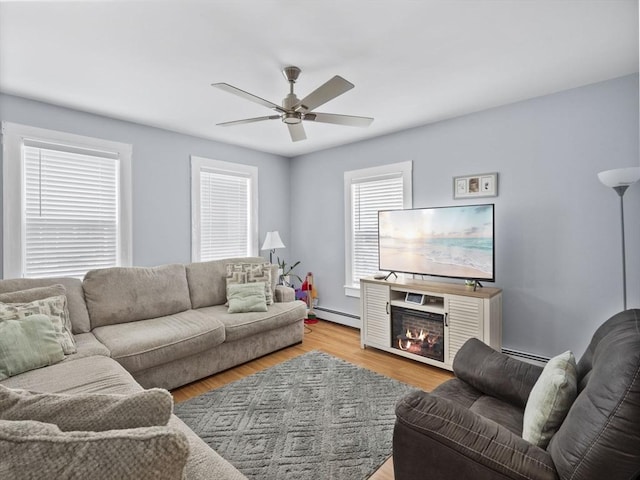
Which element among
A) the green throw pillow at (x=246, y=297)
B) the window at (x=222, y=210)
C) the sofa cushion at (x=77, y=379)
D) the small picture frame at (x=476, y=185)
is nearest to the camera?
the sofa cushion at (x=77, y=379)

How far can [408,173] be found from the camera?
384 cm

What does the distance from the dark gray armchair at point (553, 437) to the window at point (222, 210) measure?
11.7 feet

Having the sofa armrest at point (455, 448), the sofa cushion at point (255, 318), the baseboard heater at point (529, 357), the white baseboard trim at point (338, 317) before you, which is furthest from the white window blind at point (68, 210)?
the baseboard heater at point (529, 357)

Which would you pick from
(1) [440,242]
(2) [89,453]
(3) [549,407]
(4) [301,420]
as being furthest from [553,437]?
(1) [440,242]

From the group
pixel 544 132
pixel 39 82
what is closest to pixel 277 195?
pixel 39 82

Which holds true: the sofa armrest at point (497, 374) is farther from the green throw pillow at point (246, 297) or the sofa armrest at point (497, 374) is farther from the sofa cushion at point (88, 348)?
the sofa cushion at point (88, 348)

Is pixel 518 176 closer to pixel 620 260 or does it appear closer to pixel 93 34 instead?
pixel 620 260

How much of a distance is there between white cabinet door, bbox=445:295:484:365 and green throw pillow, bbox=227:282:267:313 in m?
1.91

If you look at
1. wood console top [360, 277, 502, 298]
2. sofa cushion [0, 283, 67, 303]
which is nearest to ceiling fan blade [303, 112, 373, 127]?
wood console top [360, 277, 502, 298]

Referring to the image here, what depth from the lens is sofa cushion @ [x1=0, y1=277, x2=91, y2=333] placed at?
2504mm

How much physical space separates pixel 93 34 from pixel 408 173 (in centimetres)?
317

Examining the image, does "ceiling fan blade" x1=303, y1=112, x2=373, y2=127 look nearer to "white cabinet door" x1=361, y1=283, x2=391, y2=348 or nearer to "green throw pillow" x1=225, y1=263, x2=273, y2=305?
"white cabinet door" x1=361, y1=283, x2=391, y2=348

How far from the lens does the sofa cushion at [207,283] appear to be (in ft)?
11.7

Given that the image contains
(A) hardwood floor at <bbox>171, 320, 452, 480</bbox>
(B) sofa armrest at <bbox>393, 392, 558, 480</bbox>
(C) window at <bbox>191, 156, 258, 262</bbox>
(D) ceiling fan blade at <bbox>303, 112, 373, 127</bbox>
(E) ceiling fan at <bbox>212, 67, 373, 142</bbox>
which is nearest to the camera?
(B) sofa armrest at <bbox>393, 392, 558, 480</bbox>
